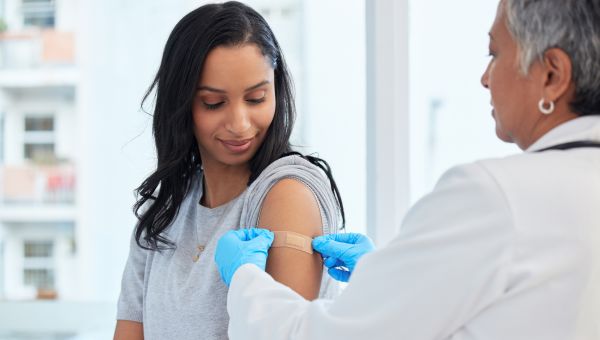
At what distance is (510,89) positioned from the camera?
3.45 feet

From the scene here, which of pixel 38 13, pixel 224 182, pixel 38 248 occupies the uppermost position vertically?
pixel 38 13

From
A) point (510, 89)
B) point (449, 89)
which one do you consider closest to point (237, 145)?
point (510, 89)

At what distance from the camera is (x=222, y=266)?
4.31 feet

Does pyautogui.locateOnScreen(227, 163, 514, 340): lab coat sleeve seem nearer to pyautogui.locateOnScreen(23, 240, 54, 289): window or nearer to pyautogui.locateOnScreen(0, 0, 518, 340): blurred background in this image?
pyautogui.locateOnScreen(0, 0, 518, 340): blurred background

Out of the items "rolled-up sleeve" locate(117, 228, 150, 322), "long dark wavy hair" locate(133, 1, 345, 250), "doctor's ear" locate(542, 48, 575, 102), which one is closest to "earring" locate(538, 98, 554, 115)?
"doctor's ear" locate(542, 48, 575, 102)

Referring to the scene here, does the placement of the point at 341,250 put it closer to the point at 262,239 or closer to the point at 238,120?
the point at 262,239

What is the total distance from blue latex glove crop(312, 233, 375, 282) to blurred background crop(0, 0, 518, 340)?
28.1 inches

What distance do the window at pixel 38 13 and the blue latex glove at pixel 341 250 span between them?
184 centimetres

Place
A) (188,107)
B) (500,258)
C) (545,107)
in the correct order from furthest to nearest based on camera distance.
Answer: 1. (188,107)
2. (545,107)
3. (500,258)

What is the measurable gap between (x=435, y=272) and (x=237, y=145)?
0.62 m

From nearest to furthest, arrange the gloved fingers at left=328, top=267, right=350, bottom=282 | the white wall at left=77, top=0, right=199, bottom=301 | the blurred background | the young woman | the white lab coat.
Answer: the white lab coat → the young woman → the gloved fingers at left=328, top=267, right=350, bottom=282 → the blurred background → the white wall at left=77, top=0, right=199, bottom=301

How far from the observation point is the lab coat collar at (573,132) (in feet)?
3.23

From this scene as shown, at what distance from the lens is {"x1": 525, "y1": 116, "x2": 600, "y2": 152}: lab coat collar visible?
98cm

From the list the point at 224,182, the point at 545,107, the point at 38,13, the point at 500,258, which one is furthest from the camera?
the point at 38,13
